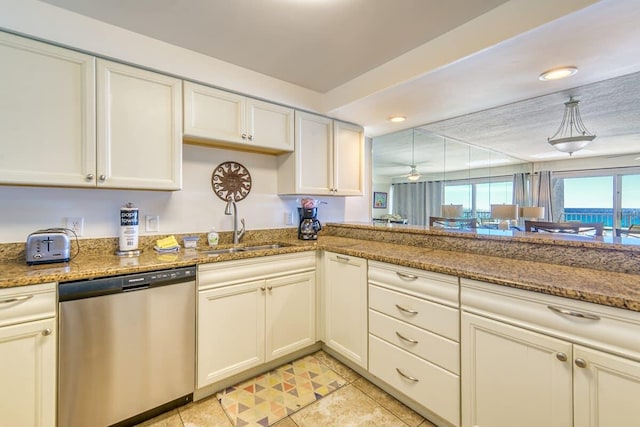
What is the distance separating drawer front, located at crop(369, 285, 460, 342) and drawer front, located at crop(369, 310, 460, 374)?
0.11 ft

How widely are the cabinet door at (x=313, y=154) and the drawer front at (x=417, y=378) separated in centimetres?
142

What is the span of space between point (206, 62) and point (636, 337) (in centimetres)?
269

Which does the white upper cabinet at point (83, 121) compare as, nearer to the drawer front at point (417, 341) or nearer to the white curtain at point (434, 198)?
the drawer front at point (417, 341)

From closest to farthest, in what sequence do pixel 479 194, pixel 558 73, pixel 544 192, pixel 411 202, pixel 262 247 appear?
pixel 558 73, pixel 262 247, pixel 411 202, pixel 479 194, pixel 544 192

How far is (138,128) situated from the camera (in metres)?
1.77

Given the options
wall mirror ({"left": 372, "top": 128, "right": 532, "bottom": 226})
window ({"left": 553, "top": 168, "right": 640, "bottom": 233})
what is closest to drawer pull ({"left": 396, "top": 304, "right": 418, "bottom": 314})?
wall mirror ({"left": 372, "top": 128, "right": 532, "bottom": 226})

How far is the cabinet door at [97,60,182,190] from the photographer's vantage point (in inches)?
65.5

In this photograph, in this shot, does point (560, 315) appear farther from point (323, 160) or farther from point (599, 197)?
point (599, 197)

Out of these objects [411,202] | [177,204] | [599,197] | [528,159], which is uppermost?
[528,159]

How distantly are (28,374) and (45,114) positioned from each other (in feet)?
4.30

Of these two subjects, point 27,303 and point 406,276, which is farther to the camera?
point 406,276

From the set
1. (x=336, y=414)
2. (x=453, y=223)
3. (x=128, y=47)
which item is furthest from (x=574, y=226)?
(x=128, y=47)

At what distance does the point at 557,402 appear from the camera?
1095 mm

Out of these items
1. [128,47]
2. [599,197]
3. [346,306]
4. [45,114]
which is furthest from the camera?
[599,197]
